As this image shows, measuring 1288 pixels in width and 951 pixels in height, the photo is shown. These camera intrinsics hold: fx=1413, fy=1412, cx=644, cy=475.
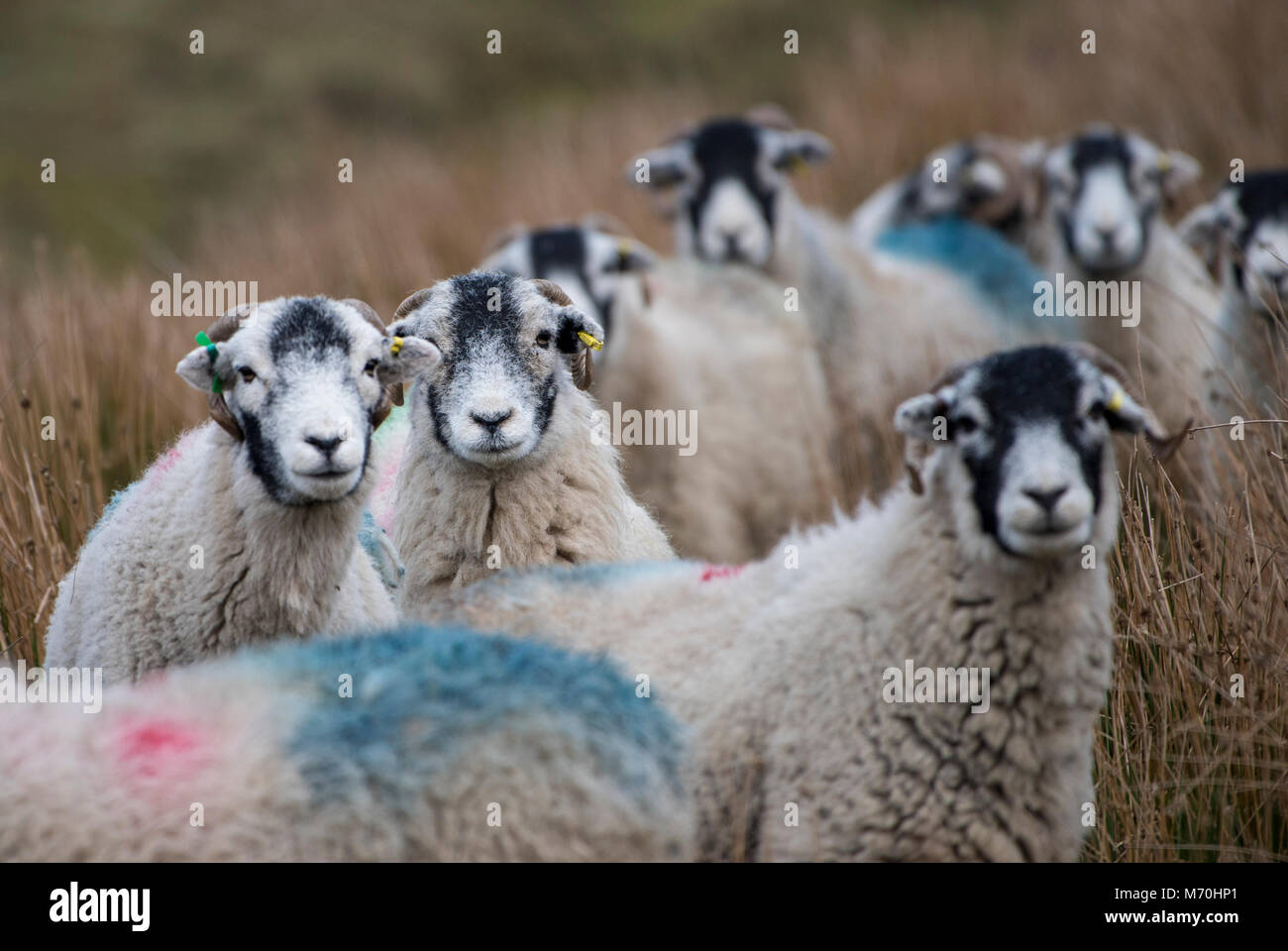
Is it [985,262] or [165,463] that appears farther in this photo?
[985,262]

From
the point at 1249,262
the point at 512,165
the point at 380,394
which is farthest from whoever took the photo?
the point at 512,165

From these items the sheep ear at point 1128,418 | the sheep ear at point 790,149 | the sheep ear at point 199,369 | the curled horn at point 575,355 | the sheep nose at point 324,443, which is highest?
the sheep ear at point 790,149

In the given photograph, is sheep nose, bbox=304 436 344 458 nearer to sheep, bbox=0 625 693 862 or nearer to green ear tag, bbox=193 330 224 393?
green ear tag, bbox=193 330 224 393

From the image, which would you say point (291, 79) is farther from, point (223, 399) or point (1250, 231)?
point (223, 399)

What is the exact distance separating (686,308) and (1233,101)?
240 inches

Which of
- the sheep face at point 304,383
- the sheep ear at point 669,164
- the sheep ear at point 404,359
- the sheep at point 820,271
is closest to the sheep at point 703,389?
the sheep at point 820,271

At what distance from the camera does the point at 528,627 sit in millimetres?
3398

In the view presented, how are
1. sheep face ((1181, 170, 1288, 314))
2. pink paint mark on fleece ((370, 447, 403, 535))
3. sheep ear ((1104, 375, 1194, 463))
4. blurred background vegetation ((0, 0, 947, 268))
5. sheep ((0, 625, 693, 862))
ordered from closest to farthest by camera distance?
sheep ((0, 625, 693, 862)) < sheep ear ((1104, 375, 1194, 463)) < pink paint mark on fleece ((370, 447, 403, 535)) < sheep face ((1181, 170, 1288, 314)) < blurred background vegetation ((0, 0, 947, 268))

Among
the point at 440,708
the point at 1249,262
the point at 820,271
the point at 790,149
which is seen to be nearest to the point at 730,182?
the point at 790,149

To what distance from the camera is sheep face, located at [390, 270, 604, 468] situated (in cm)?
385

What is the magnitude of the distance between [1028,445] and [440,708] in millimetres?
1284

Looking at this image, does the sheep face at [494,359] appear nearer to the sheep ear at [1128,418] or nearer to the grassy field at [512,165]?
the grassy field at [512,165]

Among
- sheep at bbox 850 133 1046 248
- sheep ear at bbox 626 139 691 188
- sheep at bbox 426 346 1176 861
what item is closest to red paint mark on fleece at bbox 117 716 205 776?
sheep at bbox 426 346 1176 861

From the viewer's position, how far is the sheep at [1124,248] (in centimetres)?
712
